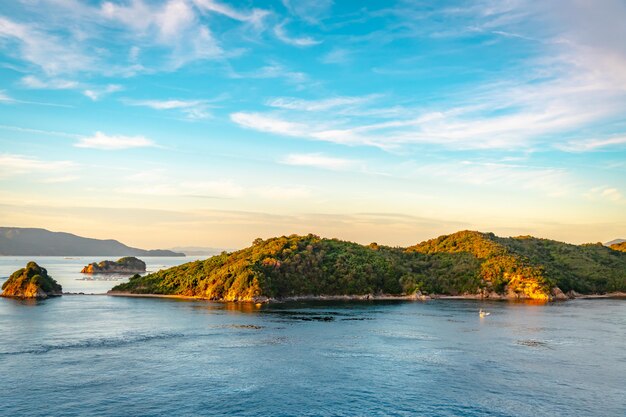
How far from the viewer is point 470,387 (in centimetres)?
7288

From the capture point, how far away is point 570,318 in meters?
147

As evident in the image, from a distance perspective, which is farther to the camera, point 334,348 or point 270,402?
point 334,348

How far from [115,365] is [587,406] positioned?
71.4 meters

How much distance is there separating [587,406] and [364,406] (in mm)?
29045

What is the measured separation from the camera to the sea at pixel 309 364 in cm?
6488

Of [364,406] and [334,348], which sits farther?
[334,348]

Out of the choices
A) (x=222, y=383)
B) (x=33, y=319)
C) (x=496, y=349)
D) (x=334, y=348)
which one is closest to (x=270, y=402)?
(x=222, y=383)

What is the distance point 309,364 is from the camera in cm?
8744

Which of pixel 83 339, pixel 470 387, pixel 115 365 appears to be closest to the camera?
pixel 470 387

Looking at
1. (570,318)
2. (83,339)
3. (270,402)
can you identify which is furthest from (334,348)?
(570,318)

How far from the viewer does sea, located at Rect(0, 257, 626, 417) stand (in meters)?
64.9

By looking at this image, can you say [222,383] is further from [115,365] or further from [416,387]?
[416,387]

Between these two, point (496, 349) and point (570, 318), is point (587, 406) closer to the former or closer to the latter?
point (496, 349)

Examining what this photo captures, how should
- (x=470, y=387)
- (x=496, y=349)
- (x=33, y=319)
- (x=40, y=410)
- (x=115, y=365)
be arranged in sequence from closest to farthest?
(x=40, y=410) → (x=470, y=387) → (x=115, y=365) → (x=496, y=349) → (x=33, y=319)
